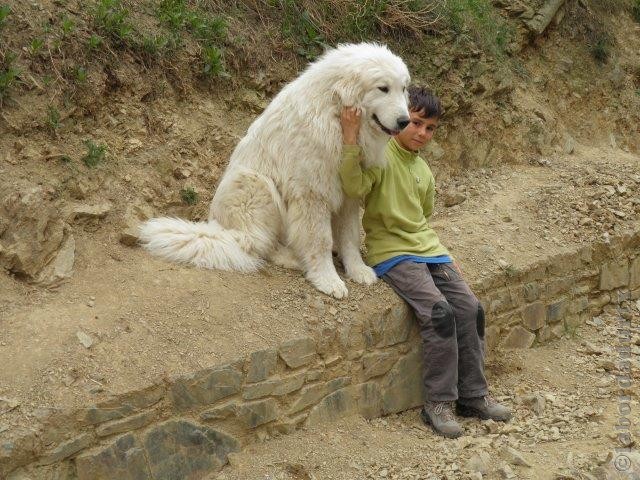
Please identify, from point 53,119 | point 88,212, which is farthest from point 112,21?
point 88,212

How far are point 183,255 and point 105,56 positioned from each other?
74.7 inches

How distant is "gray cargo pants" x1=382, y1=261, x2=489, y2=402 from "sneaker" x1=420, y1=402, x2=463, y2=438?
0.16 ft

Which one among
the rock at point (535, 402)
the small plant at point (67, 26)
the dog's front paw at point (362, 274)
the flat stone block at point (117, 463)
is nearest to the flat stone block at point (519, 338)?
the rock at point (535, 402)

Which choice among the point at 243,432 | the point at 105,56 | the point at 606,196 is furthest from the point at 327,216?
the point at 606,196

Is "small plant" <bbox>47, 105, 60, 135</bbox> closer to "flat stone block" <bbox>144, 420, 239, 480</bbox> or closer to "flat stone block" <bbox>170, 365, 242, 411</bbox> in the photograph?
"flat stone block" <bbox>170, 365, 242, 411</bbox>

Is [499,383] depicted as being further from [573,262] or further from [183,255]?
[183,255]

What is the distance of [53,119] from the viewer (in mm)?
4840

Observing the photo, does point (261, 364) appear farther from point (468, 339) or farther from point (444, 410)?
point (468, 339)

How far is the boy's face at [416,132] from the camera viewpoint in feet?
15.0

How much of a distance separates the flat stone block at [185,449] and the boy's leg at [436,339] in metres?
1.25

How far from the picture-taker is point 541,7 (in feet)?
26.9

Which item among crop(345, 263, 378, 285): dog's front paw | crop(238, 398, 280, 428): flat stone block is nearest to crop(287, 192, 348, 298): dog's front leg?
crop(345, 263, 378, 285): dog's front paw

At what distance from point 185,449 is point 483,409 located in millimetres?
1850

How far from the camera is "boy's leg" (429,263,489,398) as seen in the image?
4.36 meters
